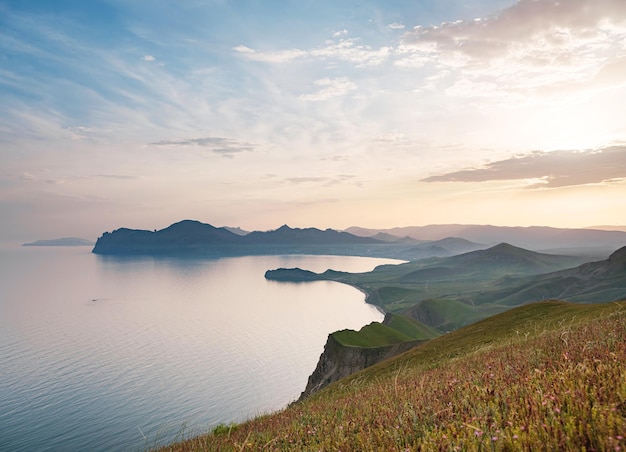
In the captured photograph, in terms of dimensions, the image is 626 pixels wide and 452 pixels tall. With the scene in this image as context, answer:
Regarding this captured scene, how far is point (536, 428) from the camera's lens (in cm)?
464

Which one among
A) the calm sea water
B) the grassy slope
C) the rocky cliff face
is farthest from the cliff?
the grassy slope

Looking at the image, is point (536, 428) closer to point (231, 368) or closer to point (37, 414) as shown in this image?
point (37, 414)

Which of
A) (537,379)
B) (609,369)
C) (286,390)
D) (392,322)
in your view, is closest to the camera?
(609,369)

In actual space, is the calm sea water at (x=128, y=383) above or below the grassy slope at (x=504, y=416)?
below

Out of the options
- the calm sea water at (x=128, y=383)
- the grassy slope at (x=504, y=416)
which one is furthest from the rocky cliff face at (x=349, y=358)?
the grassy slope at (x=504, y=416)

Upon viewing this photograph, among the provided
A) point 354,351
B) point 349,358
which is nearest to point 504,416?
point 349,358

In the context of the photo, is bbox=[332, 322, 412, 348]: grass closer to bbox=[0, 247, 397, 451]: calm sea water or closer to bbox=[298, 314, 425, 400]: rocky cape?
bbox=[298, 314, 425, 400]: rocky cape

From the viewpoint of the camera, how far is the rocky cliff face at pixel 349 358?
86.4 meters

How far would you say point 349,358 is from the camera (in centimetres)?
9000

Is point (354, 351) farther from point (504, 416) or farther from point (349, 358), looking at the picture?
point (504, 416)

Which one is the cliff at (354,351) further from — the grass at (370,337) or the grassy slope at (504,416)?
the grassy slope at (504,416)

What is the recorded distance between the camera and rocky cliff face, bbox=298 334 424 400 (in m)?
86.4

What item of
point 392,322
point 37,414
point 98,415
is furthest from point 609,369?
point 392,322

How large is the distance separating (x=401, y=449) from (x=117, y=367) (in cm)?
16678
